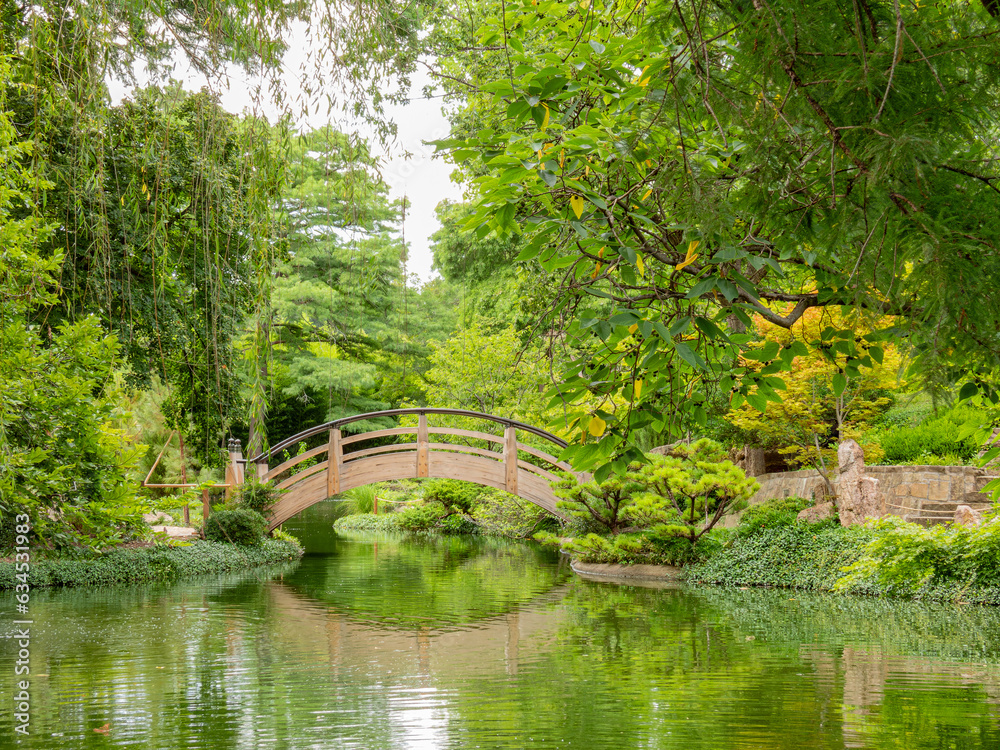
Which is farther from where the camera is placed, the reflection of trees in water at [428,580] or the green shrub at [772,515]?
the green shrub at [772,515]

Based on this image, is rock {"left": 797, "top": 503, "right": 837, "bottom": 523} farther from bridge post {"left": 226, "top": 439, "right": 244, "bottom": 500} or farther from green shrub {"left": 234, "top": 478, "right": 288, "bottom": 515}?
bridge post {"left": 226, "top": 439, "right": 244, "bottom": 500}

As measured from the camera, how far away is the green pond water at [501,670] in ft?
12.0

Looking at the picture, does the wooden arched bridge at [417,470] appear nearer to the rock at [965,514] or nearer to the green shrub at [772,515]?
the green shrub at [772,515]

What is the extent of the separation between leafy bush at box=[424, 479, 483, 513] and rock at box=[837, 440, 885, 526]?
9.34m

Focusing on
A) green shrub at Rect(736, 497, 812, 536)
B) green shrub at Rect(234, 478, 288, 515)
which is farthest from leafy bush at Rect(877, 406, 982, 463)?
green shrub at Rect(234, 478, 288, 515)

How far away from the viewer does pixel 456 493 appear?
706 inches

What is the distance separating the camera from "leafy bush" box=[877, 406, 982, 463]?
11.1m

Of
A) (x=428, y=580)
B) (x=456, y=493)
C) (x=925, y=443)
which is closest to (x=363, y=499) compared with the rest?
(x=456, y=493)

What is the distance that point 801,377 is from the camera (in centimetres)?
990

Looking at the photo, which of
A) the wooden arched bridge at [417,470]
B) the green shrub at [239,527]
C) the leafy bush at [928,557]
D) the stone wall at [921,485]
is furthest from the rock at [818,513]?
the green shrub at [239,527]

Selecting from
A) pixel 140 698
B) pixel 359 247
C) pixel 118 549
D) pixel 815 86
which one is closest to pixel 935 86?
pixel 815 86

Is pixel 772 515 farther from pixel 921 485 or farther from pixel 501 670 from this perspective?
pixel 501 670

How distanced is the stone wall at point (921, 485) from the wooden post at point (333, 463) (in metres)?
7.39

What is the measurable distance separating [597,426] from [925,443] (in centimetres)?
1086
